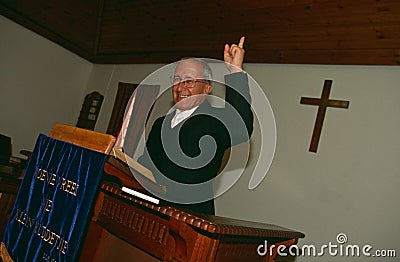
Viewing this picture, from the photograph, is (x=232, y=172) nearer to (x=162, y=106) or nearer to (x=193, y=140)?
(x=162, y=106)

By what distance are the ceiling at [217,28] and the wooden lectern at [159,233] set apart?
73.9 inches

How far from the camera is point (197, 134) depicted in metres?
1.87

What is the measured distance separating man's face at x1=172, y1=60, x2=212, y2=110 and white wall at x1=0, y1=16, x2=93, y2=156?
418 centimetres

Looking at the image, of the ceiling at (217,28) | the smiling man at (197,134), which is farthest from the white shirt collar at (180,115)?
the ceiling at (217,28)

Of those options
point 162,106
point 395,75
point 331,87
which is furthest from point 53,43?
point 395,75

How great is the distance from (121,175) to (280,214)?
2051 millimetres

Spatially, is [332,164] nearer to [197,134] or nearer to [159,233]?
[197,134]

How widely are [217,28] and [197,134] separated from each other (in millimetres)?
2351

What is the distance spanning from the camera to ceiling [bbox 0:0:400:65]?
300 cm

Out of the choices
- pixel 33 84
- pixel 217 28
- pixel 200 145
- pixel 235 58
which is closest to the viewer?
pixel 235 58

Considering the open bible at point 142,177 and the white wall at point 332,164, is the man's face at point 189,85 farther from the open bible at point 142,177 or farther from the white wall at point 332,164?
the white wall at point 332,164

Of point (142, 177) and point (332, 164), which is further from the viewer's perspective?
point (332, 164)

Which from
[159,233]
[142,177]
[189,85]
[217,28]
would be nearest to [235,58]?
[189,85]

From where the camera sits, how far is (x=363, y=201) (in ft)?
9.84
